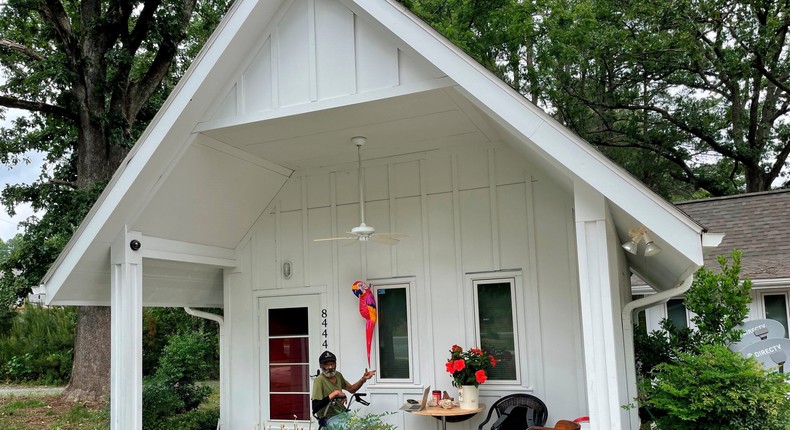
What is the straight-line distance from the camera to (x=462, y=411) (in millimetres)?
6480

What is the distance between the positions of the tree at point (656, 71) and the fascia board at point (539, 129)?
9348mm

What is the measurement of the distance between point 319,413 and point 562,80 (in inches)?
496

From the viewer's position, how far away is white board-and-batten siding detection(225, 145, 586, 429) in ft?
22.0

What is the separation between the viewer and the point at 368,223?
786 cm

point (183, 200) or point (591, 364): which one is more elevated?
point (183, 200)

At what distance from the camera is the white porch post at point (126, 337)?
6.01 meters

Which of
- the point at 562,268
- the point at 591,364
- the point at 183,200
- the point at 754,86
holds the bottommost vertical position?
the point at 591,364

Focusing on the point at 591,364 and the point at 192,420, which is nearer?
the point at 591,364

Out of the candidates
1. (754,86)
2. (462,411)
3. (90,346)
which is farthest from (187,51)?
(754,86)

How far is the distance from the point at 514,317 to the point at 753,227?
7.78 m

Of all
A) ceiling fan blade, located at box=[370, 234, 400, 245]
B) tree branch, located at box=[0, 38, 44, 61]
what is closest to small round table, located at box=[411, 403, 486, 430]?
ceiling fan blade, located at box=[370, 234, 400, 245]

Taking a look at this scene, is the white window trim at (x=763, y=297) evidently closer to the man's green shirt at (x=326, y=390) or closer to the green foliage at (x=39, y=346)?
the man's green shirt at (x=326, y=390)

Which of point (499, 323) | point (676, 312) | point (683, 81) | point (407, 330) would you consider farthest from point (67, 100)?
point (683, 81)

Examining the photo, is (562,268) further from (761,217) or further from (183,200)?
(761,217)
